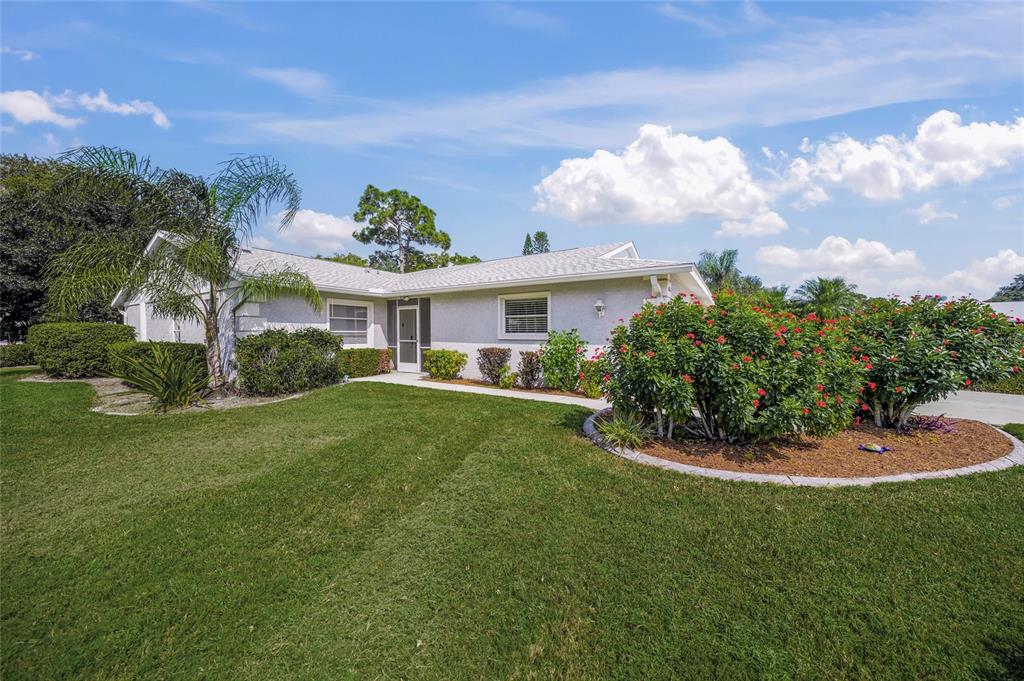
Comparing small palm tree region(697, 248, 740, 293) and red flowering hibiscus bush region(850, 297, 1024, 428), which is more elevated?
small palm tree region(697, 248, 740, 293)

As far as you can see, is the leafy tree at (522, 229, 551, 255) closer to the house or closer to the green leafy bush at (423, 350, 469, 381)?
the house

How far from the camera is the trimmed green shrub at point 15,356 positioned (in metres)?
18.7

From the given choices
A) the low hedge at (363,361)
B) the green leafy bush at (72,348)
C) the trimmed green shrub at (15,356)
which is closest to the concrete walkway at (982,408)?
the low hedge at (363,361)

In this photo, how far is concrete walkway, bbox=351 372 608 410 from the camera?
8789mm

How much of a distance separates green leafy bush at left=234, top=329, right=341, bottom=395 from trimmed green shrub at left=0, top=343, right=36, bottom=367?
1805cm

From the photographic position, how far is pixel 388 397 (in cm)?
916

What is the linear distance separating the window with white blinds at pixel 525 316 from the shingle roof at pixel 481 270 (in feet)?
2.43

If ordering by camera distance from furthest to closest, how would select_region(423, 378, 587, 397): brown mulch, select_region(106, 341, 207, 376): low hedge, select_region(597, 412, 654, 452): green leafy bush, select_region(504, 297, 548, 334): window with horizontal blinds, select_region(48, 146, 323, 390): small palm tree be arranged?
select_region(504, 297, 548, 334): window with horizontal blinds
select_region(106, 341, 207, 376): low hedge
select_region(423, 378, 587, 397): brown mulch
select_region(48, 146, 323, 390): small palm tree
select_region(597, 412, 654, 452): green leafy bush

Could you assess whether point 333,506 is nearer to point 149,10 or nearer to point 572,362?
point 572,362

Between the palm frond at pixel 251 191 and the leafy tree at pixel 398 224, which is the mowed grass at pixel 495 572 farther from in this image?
the leafy tree at pixel 398 224

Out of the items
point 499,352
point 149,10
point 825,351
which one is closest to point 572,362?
point 499,352

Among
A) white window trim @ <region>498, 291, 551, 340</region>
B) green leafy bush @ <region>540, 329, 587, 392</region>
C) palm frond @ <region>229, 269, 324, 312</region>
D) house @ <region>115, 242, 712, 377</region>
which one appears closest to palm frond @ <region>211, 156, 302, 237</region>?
palm frond @ <region>229, 269, 324, 312</region>

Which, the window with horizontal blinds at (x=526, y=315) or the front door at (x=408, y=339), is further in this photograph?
the front door at (x=408, y=339)

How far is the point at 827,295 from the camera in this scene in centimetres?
1373
